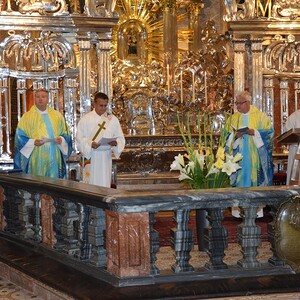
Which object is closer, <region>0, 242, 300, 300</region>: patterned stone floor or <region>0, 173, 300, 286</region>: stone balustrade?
<region>0, 173, 300, 286</region>: stone balustrade

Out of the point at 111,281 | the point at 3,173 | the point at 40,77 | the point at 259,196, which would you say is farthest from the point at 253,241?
the point at 40,77

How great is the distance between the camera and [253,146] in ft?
33.2

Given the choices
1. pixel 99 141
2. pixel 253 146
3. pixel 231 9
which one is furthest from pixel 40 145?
pixel 231 9

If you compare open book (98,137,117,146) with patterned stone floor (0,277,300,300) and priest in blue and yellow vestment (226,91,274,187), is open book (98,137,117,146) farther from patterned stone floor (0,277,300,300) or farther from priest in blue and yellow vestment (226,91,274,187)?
patterned stone floor (0,277,300,300)

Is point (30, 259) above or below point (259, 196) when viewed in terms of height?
below

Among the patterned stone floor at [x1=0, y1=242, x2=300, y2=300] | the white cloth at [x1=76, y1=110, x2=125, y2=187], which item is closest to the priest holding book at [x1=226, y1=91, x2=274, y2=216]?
the white cloth at [x1=76, y1=110, x2=125, y2=187]

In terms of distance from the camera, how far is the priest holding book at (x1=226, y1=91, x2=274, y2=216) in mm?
9984

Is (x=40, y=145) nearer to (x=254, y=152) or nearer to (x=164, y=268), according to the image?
(x=254, y=152)

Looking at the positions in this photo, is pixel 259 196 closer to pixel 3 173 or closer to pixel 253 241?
pixel 253 241

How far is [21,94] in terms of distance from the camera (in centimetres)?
1214

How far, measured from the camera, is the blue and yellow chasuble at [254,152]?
10.0 meters

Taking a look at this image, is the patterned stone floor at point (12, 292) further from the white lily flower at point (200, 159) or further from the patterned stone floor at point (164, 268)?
the white lily flower at point (200, 159)

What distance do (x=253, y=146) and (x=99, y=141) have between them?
5.86ft

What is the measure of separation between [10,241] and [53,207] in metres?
1.05
